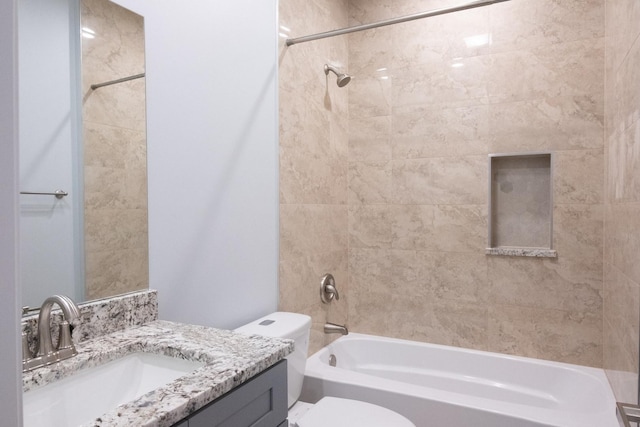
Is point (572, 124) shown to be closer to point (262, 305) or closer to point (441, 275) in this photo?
point (441, 275)

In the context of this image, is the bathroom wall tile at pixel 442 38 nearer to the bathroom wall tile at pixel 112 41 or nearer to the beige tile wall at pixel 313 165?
the beige tile wall at pixel 313 165

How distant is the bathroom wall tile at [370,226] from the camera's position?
9.23 ft

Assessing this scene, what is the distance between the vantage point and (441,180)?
2.63 meters

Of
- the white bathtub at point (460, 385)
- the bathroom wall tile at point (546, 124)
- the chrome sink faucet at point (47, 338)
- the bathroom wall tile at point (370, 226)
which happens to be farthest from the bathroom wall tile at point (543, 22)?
the chrome sink faucet at point (47, 338)

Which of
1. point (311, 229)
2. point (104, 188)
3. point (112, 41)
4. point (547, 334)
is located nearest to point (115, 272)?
point (104, 188)

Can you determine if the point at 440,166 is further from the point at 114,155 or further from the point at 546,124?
the point at 114,155

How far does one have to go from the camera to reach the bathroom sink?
2.90 ft

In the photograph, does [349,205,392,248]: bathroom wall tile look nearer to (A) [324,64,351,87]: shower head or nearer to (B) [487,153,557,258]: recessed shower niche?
(B) [487,153,557,258]: recessed shower niche

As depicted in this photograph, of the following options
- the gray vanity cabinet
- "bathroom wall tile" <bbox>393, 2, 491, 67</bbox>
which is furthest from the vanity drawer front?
"bathroom wall tile" <bbox>393, 2, 491, 67</bbox>

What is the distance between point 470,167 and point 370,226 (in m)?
0.78

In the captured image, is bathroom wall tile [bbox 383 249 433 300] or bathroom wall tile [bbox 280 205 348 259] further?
bathroom wall tile [bbox 383 249 433 300]

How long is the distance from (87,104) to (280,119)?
3.66 ft

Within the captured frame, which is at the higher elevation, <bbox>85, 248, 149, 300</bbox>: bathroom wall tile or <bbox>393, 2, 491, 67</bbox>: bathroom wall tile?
<bbox>393, 2, 491, 67</bbox>: bathroom wall tile

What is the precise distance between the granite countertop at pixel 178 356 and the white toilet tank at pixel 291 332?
0.54 m
